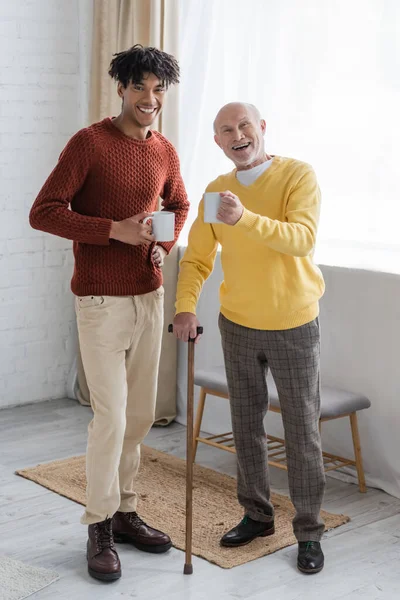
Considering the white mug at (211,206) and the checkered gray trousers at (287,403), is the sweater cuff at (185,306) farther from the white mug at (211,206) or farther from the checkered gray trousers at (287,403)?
the white mug at (211,206)

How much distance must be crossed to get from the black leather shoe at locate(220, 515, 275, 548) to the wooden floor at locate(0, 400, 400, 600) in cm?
10

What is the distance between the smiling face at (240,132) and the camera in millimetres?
2537

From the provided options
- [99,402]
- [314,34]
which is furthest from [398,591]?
[314,34]

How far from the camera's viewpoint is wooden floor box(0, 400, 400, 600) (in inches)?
102

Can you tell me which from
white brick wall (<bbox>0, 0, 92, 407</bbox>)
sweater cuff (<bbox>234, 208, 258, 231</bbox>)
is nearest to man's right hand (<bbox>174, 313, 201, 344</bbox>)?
sweater cuff (<bbox>234, 208, 258, 231</bbox>)

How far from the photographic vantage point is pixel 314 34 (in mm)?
3557

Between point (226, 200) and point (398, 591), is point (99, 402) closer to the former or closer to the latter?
point (226, 200)

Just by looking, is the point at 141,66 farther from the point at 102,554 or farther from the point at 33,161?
the point at 33,161

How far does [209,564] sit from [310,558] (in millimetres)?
305

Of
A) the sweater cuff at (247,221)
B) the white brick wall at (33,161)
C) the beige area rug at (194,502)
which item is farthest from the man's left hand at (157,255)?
the white brick wall at (33,161)

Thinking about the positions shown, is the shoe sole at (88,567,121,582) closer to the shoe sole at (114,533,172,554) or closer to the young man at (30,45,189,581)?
the young man at (30,45,189,581)

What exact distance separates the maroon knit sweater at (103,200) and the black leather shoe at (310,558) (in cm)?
90

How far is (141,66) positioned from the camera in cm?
253

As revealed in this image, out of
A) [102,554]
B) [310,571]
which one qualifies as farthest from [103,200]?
[310,571]
